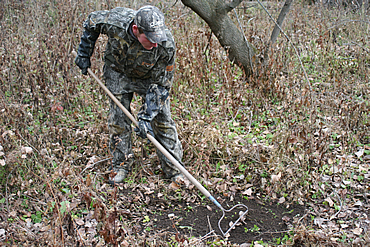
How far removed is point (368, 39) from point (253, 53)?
2.75 m

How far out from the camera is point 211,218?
3566mm

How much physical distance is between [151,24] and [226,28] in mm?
2876

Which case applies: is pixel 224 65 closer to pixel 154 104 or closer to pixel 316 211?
pixel 154 104

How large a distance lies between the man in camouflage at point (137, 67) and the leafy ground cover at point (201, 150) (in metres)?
0.48

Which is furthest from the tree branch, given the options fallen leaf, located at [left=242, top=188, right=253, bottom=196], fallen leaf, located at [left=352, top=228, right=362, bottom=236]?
fallen leaf, located at [left=352, top=228, right=362, bottom=236]

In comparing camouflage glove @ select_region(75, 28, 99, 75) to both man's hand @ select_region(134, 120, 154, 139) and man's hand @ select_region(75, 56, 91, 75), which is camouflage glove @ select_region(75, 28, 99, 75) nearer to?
man's hand @ select_region(75, 56, 91, 75)

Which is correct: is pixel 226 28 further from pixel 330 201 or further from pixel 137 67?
pixel 330 201

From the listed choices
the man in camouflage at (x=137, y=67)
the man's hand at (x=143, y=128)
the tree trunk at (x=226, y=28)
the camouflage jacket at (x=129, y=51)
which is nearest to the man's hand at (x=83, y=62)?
the man in camouflage at (x=137, y=67)

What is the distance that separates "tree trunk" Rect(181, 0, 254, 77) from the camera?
17.5 ft

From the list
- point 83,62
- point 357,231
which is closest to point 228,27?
point 83,62

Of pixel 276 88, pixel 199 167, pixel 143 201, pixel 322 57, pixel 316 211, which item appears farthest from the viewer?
pixel 322 57

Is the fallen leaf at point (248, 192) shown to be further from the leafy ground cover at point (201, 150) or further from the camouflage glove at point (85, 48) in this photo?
the camouflage glove at point (85, 48)

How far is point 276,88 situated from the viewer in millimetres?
5336

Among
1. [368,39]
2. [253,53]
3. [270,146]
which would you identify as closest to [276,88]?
[253,53]
